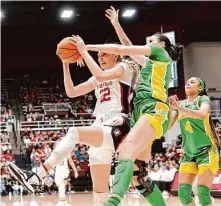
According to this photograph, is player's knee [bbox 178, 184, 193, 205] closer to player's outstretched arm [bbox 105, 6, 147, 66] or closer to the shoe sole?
player's outstretched arm [bbox 105, 6, 147, 66]

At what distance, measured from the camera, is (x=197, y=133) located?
5.35 m

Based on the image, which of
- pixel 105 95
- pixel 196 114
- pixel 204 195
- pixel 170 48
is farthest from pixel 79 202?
pixel 170 48

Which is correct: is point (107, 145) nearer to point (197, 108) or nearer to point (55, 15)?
point (197, 108)

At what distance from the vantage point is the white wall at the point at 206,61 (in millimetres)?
26094

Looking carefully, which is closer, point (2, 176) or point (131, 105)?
point (131, 105)

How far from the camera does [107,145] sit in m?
4.36

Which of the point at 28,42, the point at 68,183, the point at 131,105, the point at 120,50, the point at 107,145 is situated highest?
the point at 28,42

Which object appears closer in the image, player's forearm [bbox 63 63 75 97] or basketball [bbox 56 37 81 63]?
basketball [bbox 56 37 81 63]

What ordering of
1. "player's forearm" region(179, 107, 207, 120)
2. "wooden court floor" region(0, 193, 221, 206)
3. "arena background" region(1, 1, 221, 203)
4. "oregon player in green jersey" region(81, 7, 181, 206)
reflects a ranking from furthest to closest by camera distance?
"arena background" region(1, 1, 221, 203)
"wooden court floor" region(0, 193, 221, 206)
"player's forearm" region(179, 107, 207, 120)
"oregon player in green jersey" region(81, 7, 181, 206)

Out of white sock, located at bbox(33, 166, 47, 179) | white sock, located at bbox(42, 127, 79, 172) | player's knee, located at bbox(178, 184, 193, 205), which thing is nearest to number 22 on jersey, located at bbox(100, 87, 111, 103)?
white sock, located at bbox(42, 127, 79, 172)

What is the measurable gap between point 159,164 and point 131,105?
12.8 metres

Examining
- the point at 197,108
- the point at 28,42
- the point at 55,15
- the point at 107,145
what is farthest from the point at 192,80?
the point at 28,42

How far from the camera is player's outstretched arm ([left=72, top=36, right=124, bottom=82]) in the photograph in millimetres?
4145

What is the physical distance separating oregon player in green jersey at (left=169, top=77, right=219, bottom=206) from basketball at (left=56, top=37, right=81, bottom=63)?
1252 mm
